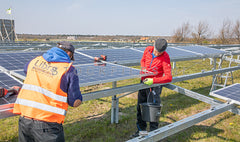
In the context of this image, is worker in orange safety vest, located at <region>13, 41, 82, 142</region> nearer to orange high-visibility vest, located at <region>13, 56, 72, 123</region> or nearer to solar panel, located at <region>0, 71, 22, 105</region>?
orange high-visibility vest, located at <region>13, 56, 72, 123</region>

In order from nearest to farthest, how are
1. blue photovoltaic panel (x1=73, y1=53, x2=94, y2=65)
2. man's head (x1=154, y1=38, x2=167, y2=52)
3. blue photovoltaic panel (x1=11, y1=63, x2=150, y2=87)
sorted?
1. blue photovoltaic panel (x1=11, y1=63, x2=150, y2=87)
2. man's head (x1=154, y1=38, x2=167, y2=52)
3. blue photovoltaic panel (x1=73, y1=53, x2=94, y2=65)

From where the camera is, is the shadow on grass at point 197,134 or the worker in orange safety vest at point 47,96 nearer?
the worker in orange safety vest at point 47,96

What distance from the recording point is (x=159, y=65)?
460cm

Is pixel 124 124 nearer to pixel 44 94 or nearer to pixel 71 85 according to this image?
pixel 71 85

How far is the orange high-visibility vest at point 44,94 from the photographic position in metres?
2.40

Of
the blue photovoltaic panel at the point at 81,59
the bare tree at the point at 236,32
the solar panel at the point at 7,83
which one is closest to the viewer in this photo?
the solar panel at the point at 7,83

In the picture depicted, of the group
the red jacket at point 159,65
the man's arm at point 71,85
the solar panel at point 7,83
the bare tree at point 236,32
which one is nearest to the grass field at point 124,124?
the red jacket at point 159,65

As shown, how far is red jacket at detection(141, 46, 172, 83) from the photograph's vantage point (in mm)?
4312

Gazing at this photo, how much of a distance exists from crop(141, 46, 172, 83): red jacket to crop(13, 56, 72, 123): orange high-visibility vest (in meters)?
2.36

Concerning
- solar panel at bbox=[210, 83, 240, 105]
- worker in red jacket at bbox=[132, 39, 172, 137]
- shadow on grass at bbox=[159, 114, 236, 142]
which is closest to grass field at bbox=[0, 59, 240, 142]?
shadow on grass at bbox=[159, 114, 236, 142]

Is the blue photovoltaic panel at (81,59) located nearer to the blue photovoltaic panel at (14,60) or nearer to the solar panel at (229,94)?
the blue photovoltaic panel at (14,60)

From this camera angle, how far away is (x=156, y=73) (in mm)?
4469

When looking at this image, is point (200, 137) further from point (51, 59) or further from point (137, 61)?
point (51, 59)

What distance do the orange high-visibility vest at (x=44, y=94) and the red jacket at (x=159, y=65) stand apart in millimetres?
2356
